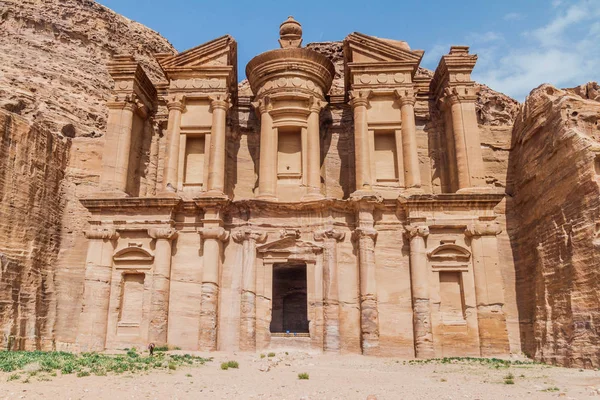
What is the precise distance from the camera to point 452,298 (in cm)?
1820

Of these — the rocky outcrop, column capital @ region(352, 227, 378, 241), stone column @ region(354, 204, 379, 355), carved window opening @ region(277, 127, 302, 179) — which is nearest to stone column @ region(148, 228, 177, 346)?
carved window opening @ region(277, 127, 302, 179)

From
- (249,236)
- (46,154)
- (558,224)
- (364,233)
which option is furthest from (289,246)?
(46,154)

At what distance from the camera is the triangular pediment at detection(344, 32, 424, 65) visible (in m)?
21.1

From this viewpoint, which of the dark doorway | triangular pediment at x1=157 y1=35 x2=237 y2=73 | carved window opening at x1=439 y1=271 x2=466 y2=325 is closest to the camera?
carved window opening at x1=439 y1=271 x2=466 y2=325

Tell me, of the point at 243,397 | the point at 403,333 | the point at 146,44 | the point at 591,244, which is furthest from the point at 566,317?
the point at 146,44

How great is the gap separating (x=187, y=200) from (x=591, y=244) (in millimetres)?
13394

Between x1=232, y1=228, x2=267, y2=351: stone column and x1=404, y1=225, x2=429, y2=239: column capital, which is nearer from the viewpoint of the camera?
x1=232, y1=228, x2=267, y2=351: stone column

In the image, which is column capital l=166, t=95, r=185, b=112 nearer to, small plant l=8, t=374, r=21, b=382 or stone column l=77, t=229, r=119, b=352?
stone column l=77, t=229, r=119, b=352

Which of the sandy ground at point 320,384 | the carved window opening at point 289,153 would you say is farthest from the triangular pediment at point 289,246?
the sandy ground at point 320,384

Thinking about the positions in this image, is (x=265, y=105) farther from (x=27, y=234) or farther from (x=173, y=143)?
(x=27, y=234)

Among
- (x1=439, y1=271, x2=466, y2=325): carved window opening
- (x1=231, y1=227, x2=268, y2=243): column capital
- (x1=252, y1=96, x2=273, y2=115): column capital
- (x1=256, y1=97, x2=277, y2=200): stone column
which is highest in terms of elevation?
(x1=252, y1=96, x2=273, y2=115): column capital

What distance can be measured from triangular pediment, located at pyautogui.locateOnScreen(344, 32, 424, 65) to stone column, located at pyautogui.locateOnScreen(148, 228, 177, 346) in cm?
1048

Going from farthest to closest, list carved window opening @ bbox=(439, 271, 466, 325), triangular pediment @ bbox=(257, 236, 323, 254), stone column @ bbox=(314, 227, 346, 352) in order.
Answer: triangular pediment @ bbox=(257, 236, 323, 254)
carved window opening @ bbox=(439, 271, 466, 325)
stone column @ bbox=(314, 227, 346, 352)

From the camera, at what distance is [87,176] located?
76.0ft
